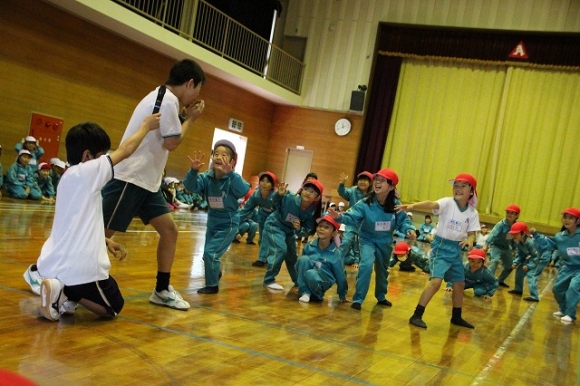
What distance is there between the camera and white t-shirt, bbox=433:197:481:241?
515 cm

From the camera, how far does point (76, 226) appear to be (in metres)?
3.13

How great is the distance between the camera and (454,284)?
207 inches

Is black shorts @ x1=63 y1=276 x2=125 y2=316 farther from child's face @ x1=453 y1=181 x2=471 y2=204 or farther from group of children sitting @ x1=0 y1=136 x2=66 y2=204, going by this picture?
group of children sitting @ x1=0 y1=136 x2=66 y2=204

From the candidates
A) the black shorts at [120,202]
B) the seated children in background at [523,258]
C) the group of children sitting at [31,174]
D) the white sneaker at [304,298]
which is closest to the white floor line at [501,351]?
the seated children in background at [523,258]

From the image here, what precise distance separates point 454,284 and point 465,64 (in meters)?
13.3

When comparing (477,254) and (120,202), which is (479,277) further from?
(120,202)

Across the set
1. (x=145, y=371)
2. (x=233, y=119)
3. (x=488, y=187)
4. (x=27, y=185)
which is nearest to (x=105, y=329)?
(x=145, y=371)

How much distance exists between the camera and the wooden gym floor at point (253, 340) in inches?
108

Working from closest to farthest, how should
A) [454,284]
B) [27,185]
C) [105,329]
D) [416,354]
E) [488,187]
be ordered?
[105,329], [416,354], [454,284], [27,185], [488,187]

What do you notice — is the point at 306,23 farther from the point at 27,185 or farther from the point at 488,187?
the point at 27,185

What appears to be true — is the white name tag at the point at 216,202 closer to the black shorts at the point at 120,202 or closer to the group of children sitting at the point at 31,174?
the black shorts at the point at 120,202

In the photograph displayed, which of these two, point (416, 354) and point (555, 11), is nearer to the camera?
point (416, 354)

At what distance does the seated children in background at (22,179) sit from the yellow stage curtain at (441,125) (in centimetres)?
1089

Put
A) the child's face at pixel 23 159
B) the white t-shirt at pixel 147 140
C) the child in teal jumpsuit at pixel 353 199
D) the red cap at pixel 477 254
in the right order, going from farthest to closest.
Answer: the child's face at pixel 23 159, the child in teal jumpsuit at pixel 353 199, the red cap at pixel 477 254, the white t-shirt at pixel 147 140
